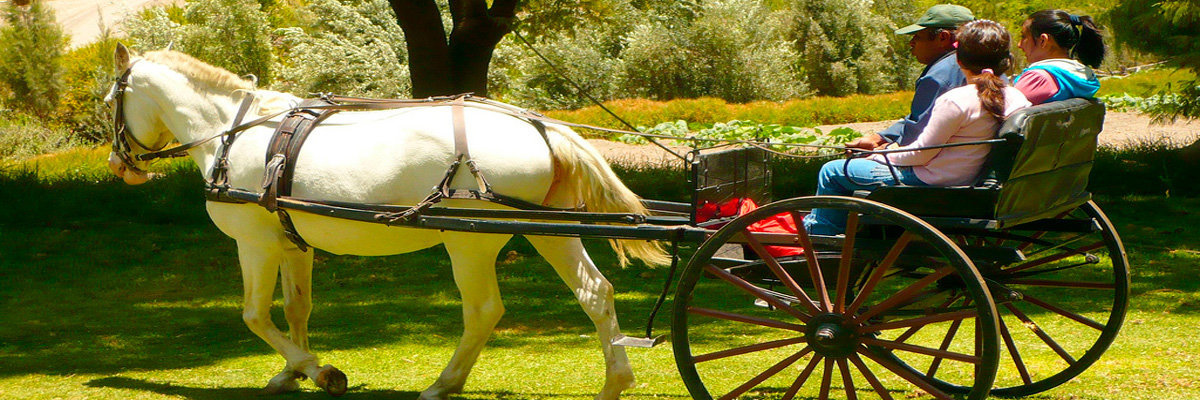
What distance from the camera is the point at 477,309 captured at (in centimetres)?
509

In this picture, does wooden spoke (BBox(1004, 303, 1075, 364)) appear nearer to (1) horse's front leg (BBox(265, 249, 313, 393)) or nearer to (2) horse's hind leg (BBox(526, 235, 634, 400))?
(2) horse's hind leg (BBox(526, 235, 634, 400))

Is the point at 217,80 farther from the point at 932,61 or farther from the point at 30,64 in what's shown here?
the point at 30,64

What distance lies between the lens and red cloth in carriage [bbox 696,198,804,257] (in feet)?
14.8

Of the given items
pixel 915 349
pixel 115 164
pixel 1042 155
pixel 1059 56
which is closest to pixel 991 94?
pixel 1042 155

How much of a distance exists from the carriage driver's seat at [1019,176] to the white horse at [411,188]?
4.77ft

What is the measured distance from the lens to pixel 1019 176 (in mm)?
3939

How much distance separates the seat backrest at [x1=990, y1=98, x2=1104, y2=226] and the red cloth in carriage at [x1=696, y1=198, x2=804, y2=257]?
0.90 metres

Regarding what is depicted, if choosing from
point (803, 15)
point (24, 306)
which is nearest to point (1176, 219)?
point (24, 306)

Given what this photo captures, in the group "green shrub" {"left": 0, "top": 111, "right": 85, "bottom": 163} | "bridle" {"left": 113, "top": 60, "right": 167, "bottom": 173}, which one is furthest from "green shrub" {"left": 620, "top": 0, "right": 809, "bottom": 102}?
"bridle" {"left": 113, "top": 60, "right": 167, "bottom": 173}

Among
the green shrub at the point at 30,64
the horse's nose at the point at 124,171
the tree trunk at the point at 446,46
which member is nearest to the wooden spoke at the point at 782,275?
the horse's nose at the point at 124,171

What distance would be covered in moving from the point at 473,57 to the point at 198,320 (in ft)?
14.6

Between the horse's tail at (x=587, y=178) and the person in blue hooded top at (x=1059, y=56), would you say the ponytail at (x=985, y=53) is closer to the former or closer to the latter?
the person in blue hooded top at (x=1059, y=56)

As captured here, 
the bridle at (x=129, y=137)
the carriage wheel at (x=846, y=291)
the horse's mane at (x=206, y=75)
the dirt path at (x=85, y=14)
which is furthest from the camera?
the dirt path at (x=85, y=14)

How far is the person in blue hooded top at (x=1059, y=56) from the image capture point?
14.5 ft
